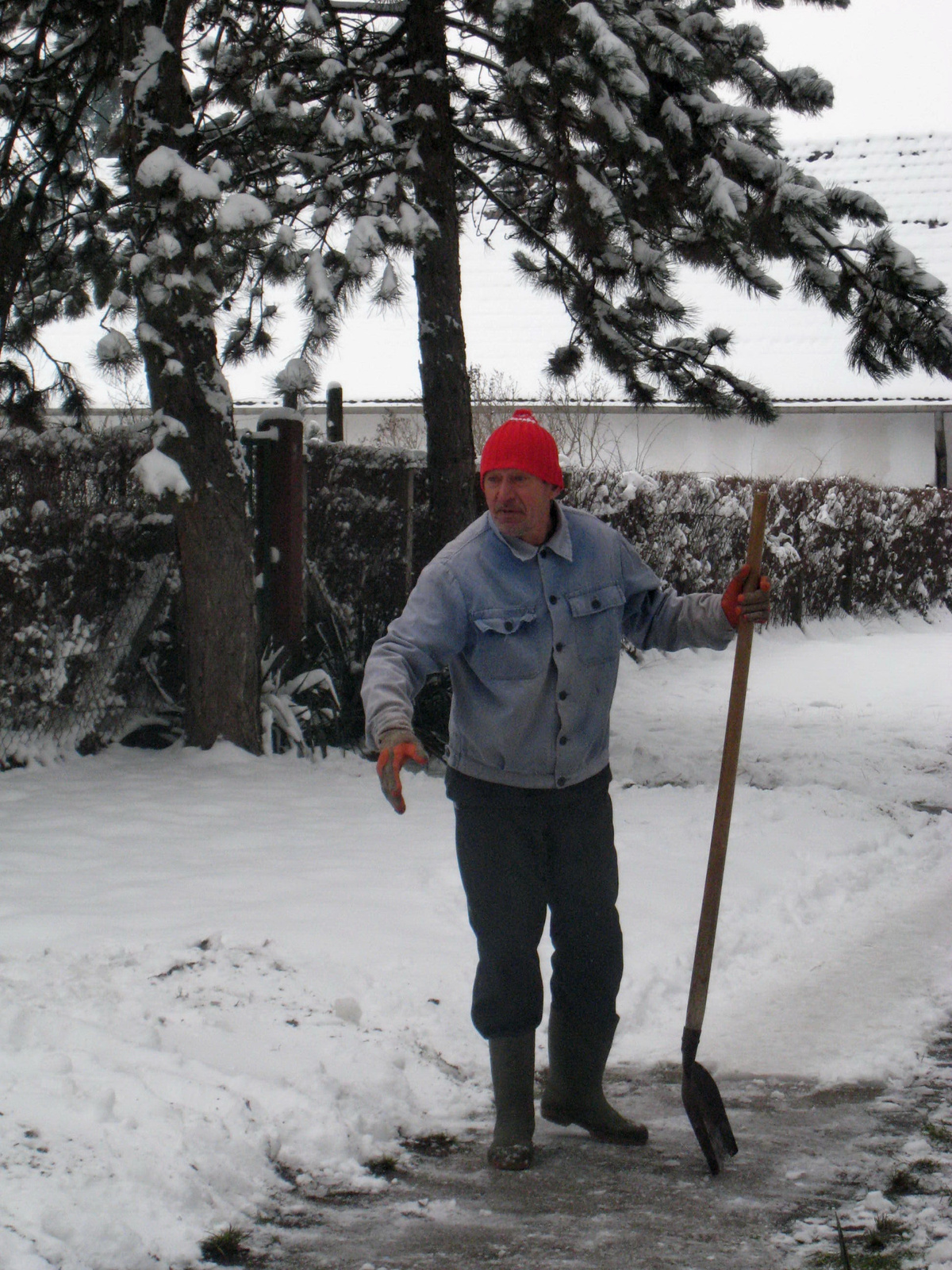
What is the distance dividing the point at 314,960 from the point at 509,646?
156cm

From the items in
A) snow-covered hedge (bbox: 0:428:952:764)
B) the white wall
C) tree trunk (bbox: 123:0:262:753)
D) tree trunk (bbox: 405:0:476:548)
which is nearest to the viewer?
snow-covered hedge (bbox: 0:428:952:764)

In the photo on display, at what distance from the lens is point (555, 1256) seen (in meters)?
2.86

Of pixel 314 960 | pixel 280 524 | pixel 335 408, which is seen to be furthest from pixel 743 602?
pixel 335 408

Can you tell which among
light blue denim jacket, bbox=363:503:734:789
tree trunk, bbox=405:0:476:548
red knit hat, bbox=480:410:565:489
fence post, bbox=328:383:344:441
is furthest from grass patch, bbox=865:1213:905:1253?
fence post, bbox=328:383:344:441

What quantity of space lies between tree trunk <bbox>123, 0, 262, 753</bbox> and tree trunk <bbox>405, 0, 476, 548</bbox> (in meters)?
1.50

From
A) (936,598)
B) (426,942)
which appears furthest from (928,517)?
(426,942)

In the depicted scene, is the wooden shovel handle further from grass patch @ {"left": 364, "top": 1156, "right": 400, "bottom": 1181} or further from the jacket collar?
grass patch @ {"left": 364, "top": 1156, "right": 400, "bottom": 1181}

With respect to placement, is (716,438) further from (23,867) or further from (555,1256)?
(555,1256)

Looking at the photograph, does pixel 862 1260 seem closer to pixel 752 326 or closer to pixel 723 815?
pixel 723 815

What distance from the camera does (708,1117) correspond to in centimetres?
338

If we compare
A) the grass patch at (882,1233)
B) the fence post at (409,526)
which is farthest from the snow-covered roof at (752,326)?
the grass patch at (882,1233)

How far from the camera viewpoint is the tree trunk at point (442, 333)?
830 cm

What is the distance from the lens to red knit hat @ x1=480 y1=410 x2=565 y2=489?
139 inches

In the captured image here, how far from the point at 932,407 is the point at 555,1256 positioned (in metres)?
19.9
